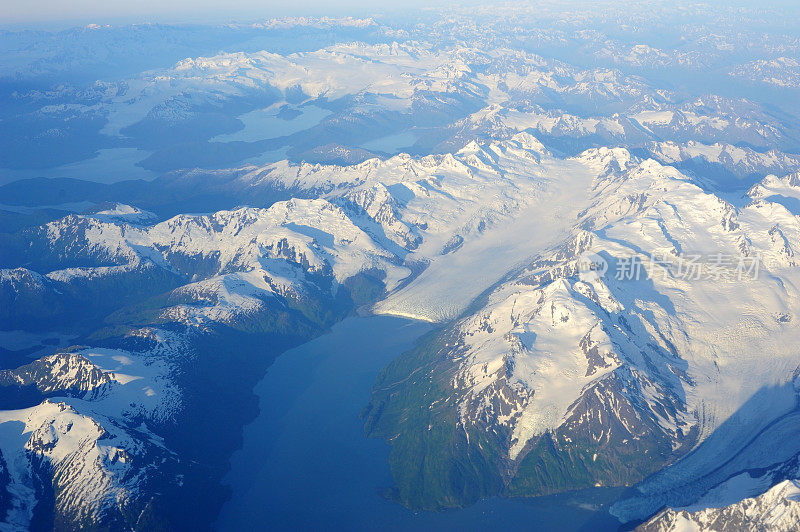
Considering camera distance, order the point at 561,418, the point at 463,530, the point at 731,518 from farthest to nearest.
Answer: the point at 561,418
the point at 463,530
the point at 731,518

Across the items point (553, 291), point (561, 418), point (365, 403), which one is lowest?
point (365, 403)

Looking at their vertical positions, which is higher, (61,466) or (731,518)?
(731,518)

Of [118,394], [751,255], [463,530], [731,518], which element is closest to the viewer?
[731,518]

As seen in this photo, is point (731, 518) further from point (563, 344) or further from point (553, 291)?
point (553, 291)

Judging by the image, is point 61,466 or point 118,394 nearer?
point 61,466

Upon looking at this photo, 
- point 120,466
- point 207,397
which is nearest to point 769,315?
point 207,397

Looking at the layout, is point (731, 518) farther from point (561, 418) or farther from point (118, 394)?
point (118, 394)

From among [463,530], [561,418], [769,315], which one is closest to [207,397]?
[463,530]
